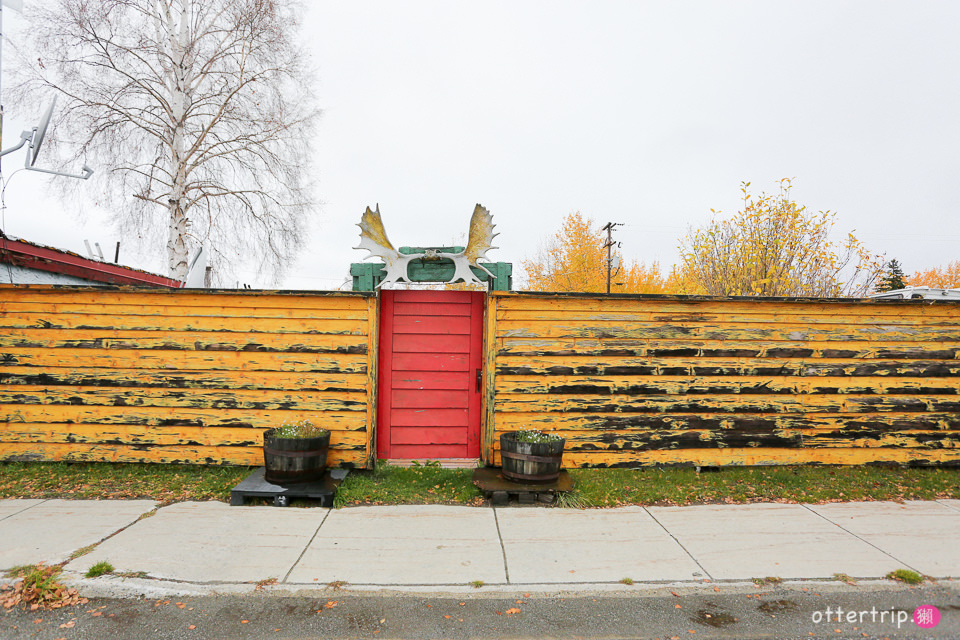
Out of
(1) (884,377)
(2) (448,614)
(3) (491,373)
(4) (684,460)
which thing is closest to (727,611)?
(2) (448,614)

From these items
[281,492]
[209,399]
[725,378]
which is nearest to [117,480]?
[209,399]

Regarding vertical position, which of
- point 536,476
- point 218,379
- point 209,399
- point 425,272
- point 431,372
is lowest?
point 536,476

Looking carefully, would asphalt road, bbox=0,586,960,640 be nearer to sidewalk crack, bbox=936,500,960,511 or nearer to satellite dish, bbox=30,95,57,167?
sidewalk crack, bbox=936,500,960,511

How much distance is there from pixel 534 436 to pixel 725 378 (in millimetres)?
2648

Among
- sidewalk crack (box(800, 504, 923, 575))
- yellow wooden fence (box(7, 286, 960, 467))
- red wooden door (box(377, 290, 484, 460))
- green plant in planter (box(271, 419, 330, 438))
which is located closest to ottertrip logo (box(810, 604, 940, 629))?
sidewalk crack (box(800, 504, 923, 575))

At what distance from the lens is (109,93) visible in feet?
41.7

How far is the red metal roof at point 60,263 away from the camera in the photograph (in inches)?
266

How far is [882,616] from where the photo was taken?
3.20 metres

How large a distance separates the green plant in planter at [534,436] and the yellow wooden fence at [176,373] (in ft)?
5.98

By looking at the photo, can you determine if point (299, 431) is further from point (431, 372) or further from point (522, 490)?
point (522, 490)

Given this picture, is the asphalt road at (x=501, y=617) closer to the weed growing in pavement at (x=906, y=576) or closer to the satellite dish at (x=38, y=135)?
the weed growing in pavement at (x=906, y=576)

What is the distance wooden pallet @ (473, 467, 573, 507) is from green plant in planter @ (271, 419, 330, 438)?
1852 millimetres

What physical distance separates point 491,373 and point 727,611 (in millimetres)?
3350

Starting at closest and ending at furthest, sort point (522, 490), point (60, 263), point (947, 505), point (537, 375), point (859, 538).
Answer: point (859, 538) < point (522, 490) < point (947, 505) < point (537, 375) < point (60, 263)
